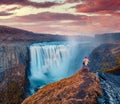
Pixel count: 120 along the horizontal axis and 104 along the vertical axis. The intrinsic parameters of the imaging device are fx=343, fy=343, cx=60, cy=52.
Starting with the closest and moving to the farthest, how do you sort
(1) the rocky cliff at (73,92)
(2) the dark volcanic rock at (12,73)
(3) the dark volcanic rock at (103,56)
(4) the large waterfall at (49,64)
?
(1) the rocky cliff at (73,92) < (2) the dark volcanic rock at (12,73) < (3) the dark volcanic rock at (103,56) < (4) the large waterfall at (49,64)

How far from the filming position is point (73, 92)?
15250 mm

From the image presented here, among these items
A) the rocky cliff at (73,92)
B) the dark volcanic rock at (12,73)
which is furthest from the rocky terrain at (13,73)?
the rocky cliff at (73,92)

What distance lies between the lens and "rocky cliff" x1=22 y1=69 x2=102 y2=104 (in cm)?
1470

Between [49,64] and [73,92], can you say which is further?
[49,64]

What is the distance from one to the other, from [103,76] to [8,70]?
150 metres

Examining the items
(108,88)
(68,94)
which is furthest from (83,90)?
(108,88)

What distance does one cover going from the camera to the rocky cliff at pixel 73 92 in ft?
48.2

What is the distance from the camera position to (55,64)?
179 meters

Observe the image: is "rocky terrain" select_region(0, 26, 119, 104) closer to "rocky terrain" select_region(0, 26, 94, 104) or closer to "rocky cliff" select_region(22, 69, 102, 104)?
"rocky terrain" select_region(0, 26, 94, 104)

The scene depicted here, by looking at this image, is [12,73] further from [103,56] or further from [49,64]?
[103,56]

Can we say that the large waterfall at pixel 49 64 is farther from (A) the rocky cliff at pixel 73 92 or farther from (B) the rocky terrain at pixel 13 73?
(A) the rocky cliff at pixel 73 92

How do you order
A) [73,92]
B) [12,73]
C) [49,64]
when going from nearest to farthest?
[73,92], [12,73], [49,64]

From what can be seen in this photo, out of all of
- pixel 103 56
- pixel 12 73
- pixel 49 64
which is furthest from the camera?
pixel 49 64

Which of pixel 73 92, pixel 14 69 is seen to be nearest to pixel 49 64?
pixel 14 69
